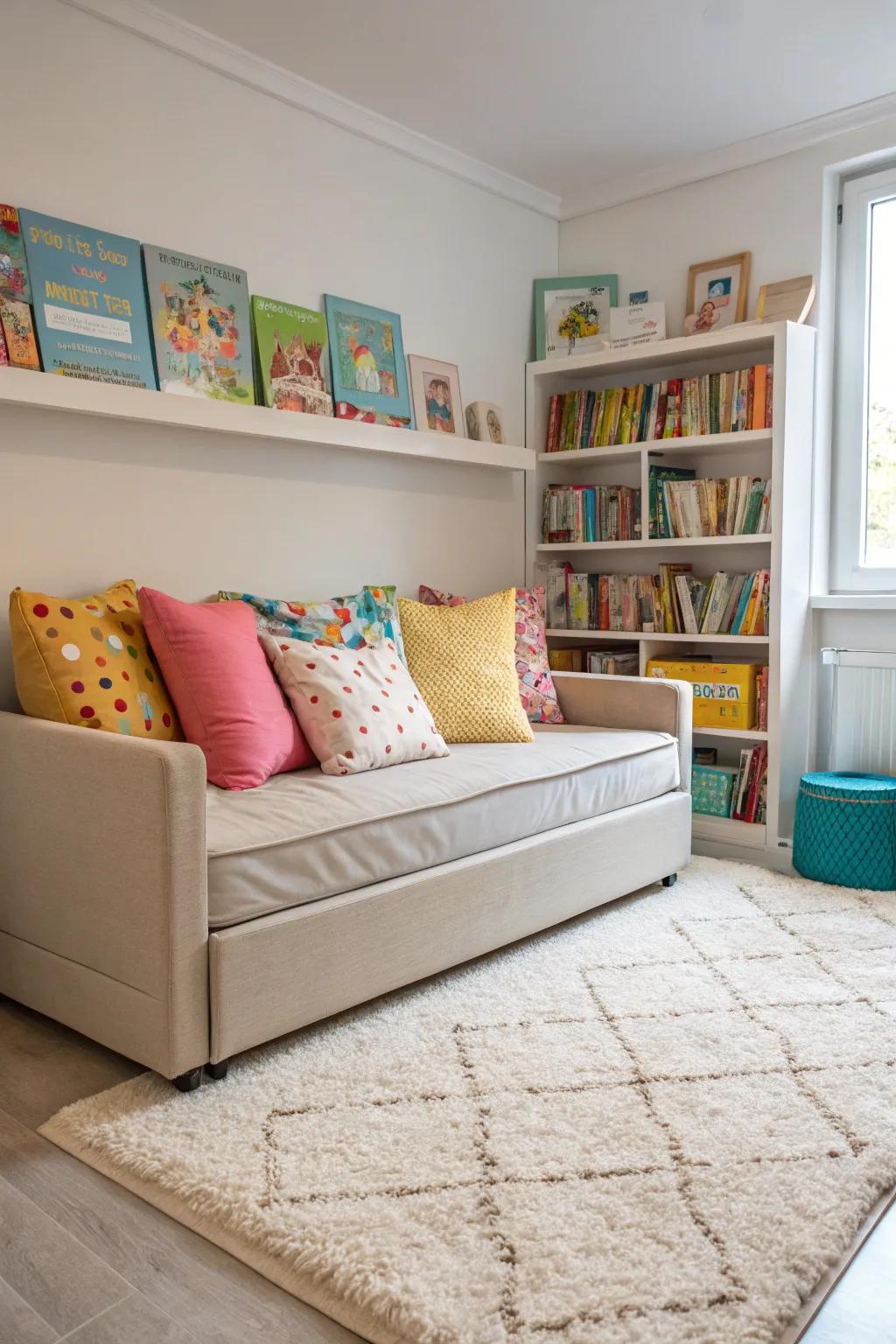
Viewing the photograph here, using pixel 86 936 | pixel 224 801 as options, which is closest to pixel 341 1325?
pixel 86 936

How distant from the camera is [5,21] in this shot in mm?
2490

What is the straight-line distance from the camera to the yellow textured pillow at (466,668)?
3.04m

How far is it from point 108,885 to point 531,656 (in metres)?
1.84

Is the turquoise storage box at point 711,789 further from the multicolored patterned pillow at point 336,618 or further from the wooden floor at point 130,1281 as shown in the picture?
the wooden floor at point 130,1281

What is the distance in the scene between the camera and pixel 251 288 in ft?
10.1

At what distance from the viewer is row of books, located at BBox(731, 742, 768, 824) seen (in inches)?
139

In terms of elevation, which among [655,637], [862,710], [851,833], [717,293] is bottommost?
[851,833]

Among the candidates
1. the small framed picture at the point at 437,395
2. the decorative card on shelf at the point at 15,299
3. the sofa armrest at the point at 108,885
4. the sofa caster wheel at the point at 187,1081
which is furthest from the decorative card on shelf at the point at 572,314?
the sofa caster wheel at the point at 187,1081

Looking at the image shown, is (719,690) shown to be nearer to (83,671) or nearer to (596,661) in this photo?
(596,661)

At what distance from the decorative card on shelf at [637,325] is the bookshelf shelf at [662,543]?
2.40 ft

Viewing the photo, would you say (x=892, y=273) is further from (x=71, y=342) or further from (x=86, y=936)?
(x=86, y=936)

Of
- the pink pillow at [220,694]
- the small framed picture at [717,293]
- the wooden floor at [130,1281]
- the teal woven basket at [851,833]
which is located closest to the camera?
the wooden floor at [130,1281]

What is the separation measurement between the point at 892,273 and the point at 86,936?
3.23 metres

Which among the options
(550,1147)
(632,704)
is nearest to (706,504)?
(632,704)
